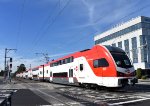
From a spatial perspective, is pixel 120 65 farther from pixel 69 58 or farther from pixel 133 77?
pixel 69 58

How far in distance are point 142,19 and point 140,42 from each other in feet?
22.5

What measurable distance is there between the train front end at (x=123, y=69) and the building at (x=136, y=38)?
54396mm

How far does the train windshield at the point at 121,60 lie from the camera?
2325cm

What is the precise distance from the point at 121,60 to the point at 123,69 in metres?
0.96

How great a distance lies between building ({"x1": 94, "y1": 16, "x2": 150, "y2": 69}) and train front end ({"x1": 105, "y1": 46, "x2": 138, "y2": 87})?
54396 mm

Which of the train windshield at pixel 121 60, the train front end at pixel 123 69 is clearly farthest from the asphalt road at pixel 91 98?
the train windshield at pixel 121 60

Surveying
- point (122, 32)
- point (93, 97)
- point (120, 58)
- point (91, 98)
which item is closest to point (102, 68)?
point (120, 58)

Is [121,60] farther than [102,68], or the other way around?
[102,68]

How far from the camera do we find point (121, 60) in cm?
2367

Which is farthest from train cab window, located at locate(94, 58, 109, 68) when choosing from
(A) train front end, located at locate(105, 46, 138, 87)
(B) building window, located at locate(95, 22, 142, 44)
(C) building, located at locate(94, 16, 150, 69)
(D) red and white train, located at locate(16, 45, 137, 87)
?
(B) building window, located at locate(95, 22, 142, 44)

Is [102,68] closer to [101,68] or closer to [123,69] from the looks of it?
[101,68]

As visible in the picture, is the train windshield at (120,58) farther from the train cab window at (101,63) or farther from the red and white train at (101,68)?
the train cab window at (101,63)

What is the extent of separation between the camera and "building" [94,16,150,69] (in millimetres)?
82750

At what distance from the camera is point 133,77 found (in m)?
23.2
